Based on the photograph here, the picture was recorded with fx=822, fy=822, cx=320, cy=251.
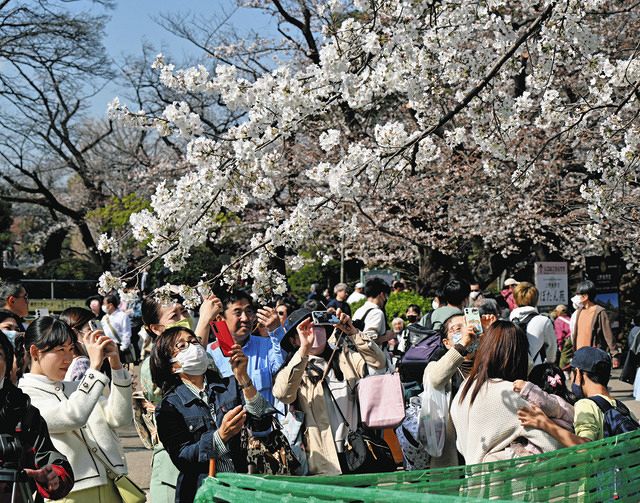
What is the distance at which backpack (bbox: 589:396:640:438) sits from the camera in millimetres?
4133

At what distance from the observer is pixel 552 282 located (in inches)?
539

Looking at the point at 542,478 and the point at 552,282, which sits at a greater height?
the point at 552,282

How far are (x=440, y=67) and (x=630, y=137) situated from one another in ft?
5.09

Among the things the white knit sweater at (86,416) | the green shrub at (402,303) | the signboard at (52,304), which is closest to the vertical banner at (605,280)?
the green shrub at (402,303)

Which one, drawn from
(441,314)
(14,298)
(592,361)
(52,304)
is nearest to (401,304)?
(441,314)

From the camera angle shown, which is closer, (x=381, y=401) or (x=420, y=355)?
(x=381, y=401)

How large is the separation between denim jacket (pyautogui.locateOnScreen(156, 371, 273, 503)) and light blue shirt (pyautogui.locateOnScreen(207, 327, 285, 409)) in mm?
1205

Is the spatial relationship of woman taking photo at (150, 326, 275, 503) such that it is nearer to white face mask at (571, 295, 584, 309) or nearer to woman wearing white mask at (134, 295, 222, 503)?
woman wearing white mask at (134, 295, 222, 503)

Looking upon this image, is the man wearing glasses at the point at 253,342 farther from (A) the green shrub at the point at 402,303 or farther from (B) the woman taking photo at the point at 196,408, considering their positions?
(A) the green shrub at the point at 402,303

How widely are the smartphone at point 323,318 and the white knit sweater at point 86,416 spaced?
132 cm

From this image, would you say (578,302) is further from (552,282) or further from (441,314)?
(441,314)

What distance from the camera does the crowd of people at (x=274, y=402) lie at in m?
3.70

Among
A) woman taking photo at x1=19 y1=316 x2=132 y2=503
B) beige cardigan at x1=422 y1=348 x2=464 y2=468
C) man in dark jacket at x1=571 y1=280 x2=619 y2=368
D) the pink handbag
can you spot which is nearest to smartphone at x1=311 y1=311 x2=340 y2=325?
the pink handbag

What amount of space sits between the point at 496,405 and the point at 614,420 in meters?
0.76
